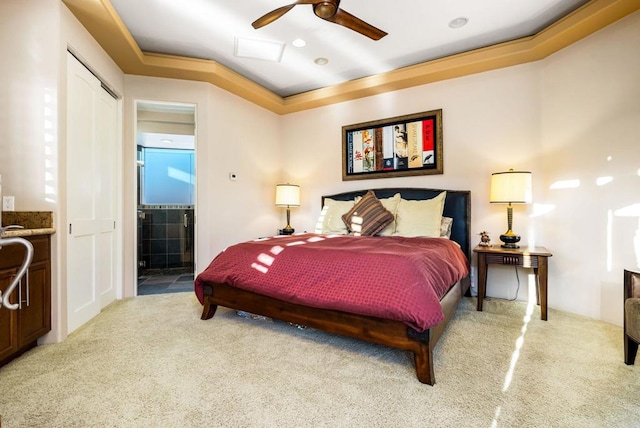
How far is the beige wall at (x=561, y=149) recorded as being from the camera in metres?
2.51

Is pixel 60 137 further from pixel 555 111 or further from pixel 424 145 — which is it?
pixel 555 111

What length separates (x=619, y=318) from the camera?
98.7 inches

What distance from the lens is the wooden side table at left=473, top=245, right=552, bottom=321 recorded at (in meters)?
2.61

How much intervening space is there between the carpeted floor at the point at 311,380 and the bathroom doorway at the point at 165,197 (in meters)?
2.46

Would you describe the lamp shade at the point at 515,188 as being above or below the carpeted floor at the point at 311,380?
above

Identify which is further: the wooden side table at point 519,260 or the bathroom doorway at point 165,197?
the bathroom doorway at point 165,197

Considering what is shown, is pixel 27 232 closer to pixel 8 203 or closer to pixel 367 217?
pixel 8 203

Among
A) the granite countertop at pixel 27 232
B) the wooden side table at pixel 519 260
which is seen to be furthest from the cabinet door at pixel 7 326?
the wooden side table at pixel 519 260

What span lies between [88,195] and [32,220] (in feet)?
2.25

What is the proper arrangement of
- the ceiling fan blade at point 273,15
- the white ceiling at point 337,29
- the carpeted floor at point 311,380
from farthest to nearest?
the white ceiling at point 337,29 < the ceiling fan blade at point 273,15 < the carpeted floor at point 311,380

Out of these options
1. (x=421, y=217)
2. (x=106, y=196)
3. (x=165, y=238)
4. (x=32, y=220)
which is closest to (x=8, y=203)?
(x=32, y=220)

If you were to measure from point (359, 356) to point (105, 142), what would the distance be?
133 inches

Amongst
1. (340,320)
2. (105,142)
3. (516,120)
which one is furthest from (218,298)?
(516,120)

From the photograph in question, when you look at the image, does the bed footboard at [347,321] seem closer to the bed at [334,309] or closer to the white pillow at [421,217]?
the bed at [334,309]
